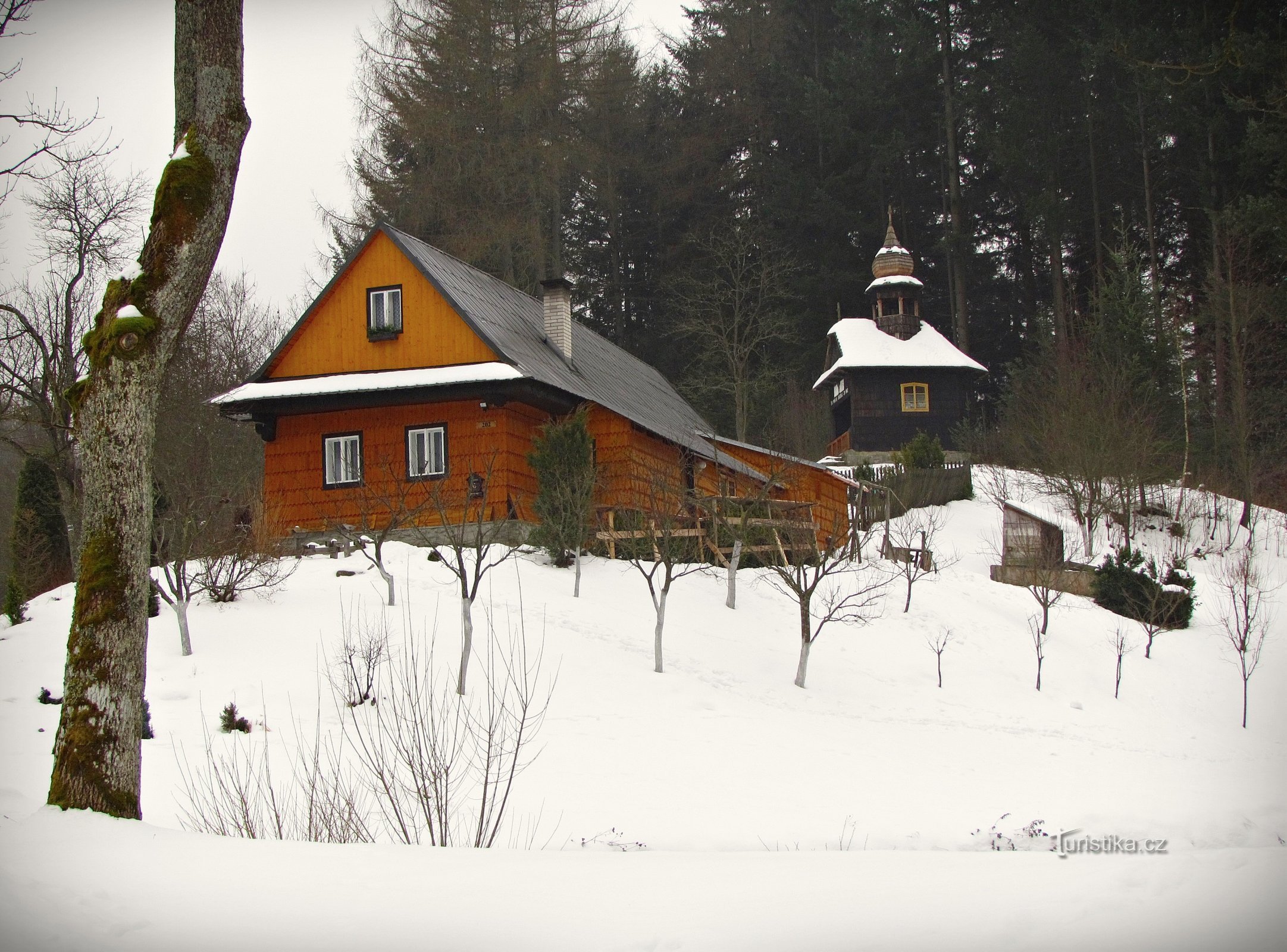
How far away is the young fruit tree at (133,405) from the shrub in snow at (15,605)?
380 inches

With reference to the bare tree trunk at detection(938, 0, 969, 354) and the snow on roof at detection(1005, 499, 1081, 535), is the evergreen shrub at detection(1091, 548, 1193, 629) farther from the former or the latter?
the bare tree trunk at detection(938, 0, 969, 354)

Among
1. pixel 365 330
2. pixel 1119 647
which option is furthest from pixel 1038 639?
pixel 365 330

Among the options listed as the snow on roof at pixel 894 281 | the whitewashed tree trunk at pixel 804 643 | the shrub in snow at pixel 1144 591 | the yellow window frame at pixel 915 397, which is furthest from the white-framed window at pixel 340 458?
the snow on roof at pixel 894 281

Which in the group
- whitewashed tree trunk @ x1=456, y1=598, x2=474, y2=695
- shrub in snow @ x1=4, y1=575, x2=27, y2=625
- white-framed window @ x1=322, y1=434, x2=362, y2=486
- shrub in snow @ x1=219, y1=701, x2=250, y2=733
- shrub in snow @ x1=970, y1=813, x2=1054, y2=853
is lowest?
shrub in snow @ x1=970, y1=813, x2=1054, y2=853

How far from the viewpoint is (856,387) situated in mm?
41969

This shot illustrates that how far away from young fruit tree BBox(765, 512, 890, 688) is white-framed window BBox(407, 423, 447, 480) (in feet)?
22.2

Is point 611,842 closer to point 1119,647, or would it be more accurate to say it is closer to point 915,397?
point 1119,647

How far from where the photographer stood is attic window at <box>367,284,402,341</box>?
73.8ft

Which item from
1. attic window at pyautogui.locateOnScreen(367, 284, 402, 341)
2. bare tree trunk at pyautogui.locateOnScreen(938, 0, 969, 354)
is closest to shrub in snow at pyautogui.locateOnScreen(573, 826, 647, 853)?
A: attic window at pyautogui.locateOnScreen(367, 284, 402, 341)

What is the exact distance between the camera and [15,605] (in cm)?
1523

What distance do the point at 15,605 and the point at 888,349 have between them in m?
32.9

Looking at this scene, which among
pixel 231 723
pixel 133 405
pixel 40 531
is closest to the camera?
pixel 133 405

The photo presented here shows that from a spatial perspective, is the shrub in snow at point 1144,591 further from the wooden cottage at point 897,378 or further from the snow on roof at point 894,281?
the snow on roof at point 894,281

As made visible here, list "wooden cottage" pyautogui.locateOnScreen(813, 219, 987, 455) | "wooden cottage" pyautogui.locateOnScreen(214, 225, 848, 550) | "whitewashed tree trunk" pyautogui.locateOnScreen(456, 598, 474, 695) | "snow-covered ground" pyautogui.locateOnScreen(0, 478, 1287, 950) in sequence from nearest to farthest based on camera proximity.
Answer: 1. "snow-covered ground" pyautogui.locateOnScreen(0, 478, 1287, 950)
2. "whitewashed tree trunk" pyautogui.locateOnScreen(456, 598, 474, 695)
3. "wooden cottage" pyautogui.locateOnScreen(214, 225, 848, 550)
4. "wooden cottage" pyautogui.locateOnScreen(813, 219, 987, 455)
